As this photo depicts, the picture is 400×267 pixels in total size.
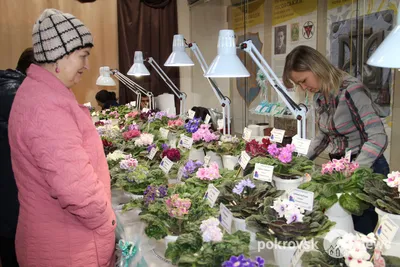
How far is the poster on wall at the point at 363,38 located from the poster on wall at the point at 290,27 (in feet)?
0.78

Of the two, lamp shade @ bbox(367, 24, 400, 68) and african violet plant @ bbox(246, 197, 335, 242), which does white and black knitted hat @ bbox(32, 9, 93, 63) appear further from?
lamp shade @ bbox(367, 24, 400, 68)

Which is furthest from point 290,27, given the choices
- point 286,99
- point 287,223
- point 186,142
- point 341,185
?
point 287,223

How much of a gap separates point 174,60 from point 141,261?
168 centimetres

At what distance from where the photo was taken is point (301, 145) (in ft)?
6.09

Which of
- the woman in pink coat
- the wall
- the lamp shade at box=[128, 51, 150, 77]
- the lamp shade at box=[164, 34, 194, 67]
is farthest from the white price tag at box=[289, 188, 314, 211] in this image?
the wall

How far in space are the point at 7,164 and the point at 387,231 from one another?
150 cm

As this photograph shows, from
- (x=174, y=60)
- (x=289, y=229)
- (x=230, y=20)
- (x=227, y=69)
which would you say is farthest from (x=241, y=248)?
(x=230, y=20)

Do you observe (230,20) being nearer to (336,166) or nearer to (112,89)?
(112,89)

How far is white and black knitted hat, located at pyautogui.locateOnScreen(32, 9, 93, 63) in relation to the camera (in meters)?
1.34

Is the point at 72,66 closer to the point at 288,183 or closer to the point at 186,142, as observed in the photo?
the point at 288,183

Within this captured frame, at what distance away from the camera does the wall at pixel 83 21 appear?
568 centimetres

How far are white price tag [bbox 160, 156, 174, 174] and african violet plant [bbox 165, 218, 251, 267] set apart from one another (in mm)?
857

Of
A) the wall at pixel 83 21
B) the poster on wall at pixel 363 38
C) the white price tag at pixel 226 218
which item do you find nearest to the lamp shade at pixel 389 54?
the white price tag at pixel 226 218

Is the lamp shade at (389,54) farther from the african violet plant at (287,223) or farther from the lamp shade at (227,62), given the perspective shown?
the lamp shade at (227,62)
